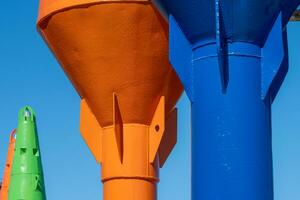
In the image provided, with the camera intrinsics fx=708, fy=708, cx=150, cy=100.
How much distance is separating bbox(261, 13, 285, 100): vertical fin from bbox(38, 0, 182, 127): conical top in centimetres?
333

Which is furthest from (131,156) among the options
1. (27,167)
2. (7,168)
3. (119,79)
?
(7,168)

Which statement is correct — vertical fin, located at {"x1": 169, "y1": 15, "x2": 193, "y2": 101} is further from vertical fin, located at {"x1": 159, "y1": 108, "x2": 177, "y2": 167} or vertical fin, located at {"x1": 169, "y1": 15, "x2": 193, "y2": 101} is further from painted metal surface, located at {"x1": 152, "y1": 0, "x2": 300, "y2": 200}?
vertical fin, located at {"x1": 159, "y1": 108, "x2": 177, "y2": 167}

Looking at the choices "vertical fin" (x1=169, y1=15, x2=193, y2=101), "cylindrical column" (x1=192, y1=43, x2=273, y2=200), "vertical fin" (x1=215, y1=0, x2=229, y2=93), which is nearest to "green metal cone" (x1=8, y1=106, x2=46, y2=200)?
"vertical fin" (x1=169, y1=15, x2=193, y2=101)

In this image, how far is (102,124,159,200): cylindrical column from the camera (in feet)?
42.7

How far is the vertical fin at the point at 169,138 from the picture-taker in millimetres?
14008

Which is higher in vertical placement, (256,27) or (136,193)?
(256,27)

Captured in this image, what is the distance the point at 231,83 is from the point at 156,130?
455cm

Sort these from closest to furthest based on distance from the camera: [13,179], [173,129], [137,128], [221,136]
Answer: [221,136]
[137,128]
[173,129]
[13,179]

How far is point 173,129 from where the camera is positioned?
46.5 ft

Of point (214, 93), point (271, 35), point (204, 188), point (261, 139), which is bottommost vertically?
point (204, 188)

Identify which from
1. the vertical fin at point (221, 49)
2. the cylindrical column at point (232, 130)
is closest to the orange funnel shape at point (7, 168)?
the cylindrical column at point (232, 130)

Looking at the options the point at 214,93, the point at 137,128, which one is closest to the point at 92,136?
the point at 137,128

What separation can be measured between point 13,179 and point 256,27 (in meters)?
9.04

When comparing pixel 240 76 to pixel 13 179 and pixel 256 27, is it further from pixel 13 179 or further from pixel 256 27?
pixel 13 179
